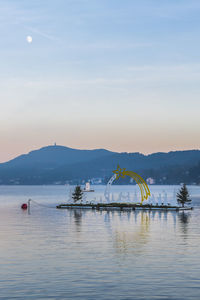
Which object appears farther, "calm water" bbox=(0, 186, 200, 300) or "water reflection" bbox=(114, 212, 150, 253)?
"water reflection" bbox=(114, 212, 150, 253)

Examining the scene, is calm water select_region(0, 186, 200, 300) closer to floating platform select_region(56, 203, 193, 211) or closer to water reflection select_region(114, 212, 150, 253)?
water reflection select_region(114, 212, 150, 253)

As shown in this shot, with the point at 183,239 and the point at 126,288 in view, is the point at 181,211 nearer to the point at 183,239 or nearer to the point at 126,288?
the point at 183,239

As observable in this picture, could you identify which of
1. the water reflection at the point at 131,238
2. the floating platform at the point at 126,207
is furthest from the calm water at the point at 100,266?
the floating platform at the point at 126,207

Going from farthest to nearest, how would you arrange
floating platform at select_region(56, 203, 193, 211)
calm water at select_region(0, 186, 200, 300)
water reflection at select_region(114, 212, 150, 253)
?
floating platform at select_region(56, 203, 193, 211), water reflection at select_region(114, 212, 150, 253), calm water at select_region(0, 186, 200, 300)

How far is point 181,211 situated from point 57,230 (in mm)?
82542

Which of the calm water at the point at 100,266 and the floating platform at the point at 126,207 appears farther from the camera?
the floating platform at the point at 126,207

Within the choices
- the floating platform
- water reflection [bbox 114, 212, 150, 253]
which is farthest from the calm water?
the floating platform

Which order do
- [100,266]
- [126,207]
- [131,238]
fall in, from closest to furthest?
[100,266] < [131,238] < [126,207]


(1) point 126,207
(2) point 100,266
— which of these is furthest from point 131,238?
(1) point 126,207

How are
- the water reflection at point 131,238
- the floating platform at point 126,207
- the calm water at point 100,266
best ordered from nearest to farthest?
the calm water at point 100,266 < the water reflection at point 131,238 < the floating platform at point 126,207

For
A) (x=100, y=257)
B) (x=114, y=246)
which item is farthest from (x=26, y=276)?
(x=114, y=246)

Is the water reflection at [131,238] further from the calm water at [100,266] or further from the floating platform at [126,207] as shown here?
the floating platform at [126,207]

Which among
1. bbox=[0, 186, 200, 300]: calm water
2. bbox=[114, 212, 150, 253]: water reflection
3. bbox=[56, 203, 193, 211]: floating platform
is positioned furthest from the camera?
bbox=[56, 203, 193, 211]: floating platform

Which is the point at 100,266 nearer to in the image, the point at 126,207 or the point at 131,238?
the point at 131,238
